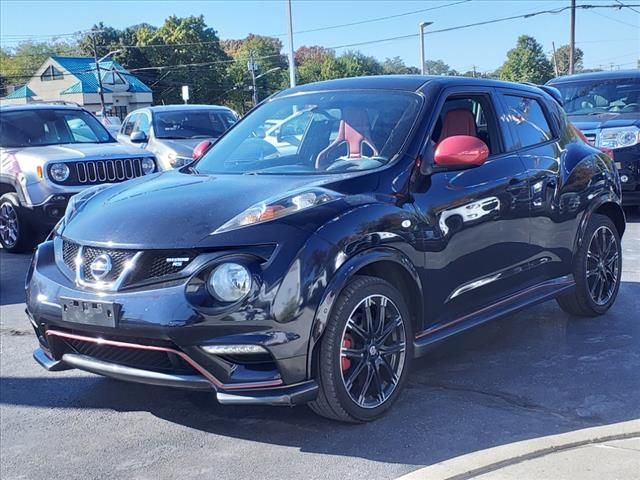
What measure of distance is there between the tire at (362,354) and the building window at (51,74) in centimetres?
7672

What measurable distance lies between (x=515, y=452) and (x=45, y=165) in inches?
280

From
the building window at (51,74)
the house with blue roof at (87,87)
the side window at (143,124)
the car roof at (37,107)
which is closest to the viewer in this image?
the car roof at (37,107)

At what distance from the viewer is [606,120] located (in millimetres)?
10602

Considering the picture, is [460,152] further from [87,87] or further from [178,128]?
[87,87]

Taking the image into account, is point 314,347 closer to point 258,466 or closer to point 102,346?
point 258,466

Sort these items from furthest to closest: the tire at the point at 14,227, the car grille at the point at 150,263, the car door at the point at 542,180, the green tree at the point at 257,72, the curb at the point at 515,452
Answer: the green tree at the point at 257,72 < the tire at the point at 14,227 < the car door at the point at 542,180 < the car grille at the point at 150,263 < the curb at the point at 515,452

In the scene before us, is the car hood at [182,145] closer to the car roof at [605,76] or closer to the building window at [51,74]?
the car roof at [605,76]

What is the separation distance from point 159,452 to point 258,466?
0.54 metres

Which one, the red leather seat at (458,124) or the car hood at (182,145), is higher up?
the red leather seat at (458,124)

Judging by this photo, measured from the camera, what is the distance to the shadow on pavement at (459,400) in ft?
12.5

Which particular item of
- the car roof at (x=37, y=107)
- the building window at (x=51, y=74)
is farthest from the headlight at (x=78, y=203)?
the building window at (x=51, y=74)

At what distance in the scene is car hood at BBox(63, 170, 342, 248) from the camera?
370cm

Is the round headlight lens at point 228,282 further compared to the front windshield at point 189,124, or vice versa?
the front windshield at point 189,124

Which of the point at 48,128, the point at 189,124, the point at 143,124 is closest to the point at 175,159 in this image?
the point at 189,124
